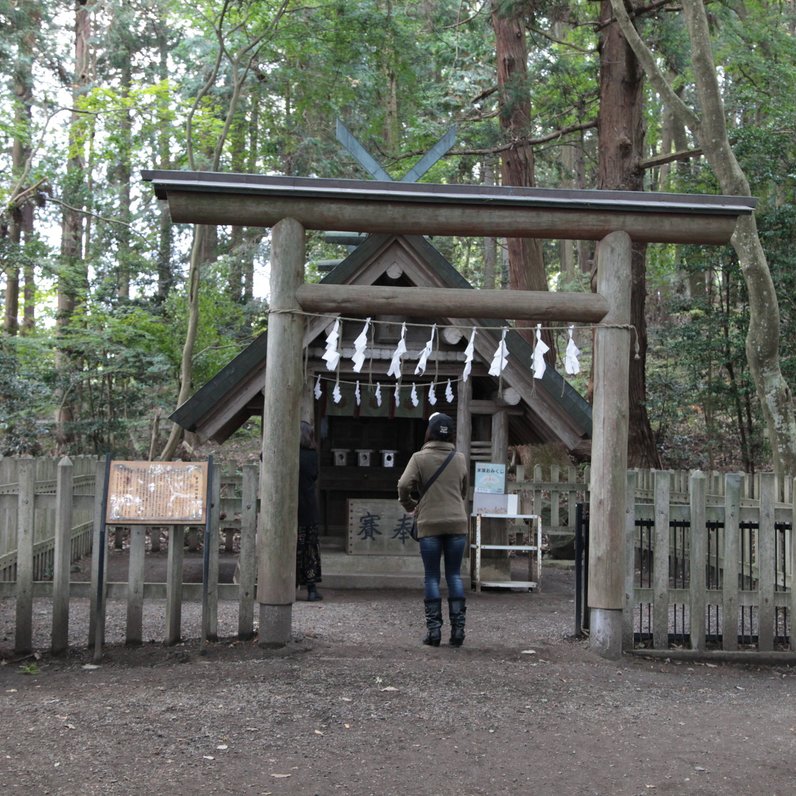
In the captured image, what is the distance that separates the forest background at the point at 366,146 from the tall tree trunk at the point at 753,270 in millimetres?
30

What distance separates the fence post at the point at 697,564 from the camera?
770 cm

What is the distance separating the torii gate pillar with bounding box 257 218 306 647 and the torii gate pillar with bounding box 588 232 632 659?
2679 mm

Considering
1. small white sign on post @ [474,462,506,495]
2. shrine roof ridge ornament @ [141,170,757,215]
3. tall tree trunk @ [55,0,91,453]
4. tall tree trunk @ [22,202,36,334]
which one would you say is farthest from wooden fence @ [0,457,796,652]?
tall tree trunk @ [22,202,36,334]

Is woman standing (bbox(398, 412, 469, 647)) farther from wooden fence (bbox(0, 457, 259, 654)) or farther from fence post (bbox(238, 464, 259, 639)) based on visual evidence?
wooden fence (bbox(0, 457, 259, 654))

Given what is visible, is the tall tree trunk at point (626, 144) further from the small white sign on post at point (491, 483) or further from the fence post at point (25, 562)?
the fence post at point (25, 562)

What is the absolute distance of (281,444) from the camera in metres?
7.60

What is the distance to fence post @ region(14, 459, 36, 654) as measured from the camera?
23.2 feet

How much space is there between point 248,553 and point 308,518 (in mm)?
3025

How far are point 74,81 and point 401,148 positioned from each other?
9465mm

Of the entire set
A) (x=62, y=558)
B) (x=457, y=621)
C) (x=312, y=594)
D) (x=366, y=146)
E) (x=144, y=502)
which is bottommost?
(x=312, y=594)

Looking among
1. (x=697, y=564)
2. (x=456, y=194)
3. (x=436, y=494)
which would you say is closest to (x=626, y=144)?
(x=456, y=194)

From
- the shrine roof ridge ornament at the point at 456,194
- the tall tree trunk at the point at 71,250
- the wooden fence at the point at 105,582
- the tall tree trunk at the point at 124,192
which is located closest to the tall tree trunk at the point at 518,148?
the tall tree trunk at the point at 124,192

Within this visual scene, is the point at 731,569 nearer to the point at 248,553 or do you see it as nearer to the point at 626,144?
the point at 248,553

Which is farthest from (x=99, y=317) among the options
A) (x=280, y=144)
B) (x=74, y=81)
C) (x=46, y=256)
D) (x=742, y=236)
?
(x=742, y=236)
